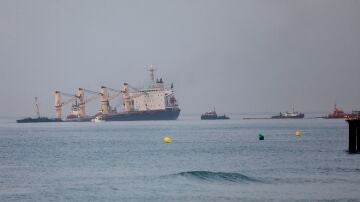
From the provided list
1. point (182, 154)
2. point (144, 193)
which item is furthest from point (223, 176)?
point (182, 154)

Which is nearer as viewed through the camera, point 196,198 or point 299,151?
point 196,198

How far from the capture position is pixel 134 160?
2992 inches

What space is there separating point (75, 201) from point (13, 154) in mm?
43536

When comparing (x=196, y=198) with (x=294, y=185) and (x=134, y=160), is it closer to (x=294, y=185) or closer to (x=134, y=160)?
(x=294, y=185)

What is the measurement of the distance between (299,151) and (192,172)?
3119cm

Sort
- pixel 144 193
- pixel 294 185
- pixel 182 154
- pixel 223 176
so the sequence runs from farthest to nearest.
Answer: pixel 182 154, pixel 223 176, pixel 294 185, pixel 144 193

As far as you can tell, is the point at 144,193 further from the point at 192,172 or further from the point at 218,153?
the point at 218,153

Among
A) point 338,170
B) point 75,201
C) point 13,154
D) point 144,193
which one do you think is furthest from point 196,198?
point 13,154

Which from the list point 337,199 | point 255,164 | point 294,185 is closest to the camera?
point 337,199

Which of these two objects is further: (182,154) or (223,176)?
(182,154)

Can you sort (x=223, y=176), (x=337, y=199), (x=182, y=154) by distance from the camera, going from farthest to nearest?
(x=182, y=154), (x=223, y=176), (x=337, y=199)

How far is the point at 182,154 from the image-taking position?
86.0m

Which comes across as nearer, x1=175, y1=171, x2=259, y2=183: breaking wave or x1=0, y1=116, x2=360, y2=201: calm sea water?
x1=0, y1=116, x2=360, y2=201: calm sea water

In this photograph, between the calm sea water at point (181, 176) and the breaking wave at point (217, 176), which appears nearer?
the calm sea water at point (181, 176)
